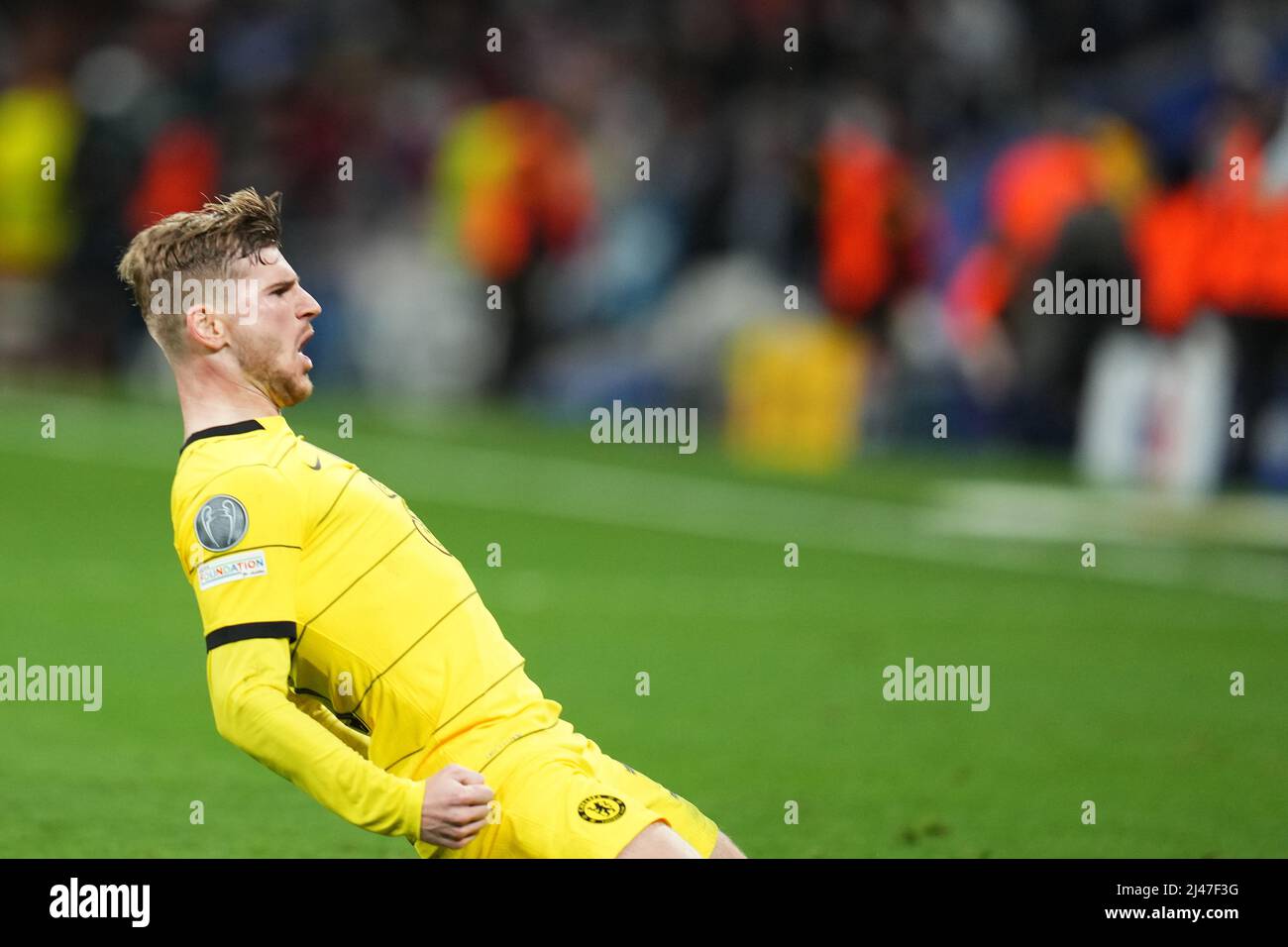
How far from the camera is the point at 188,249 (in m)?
4.88

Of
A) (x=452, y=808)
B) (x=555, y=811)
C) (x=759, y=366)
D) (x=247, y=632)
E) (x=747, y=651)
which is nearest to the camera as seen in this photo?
(x=452, y=808)

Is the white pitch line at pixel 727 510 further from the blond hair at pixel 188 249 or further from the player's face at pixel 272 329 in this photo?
the blond hair at pixel 188 249

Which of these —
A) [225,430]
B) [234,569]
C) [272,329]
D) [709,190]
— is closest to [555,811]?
[234,569]

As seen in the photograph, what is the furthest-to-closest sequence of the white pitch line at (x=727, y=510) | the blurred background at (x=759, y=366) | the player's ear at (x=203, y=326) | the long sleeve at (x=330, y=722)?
the white pitch line at (x=727, y=510) → the blurred background at (x=759, y=366) → the long sleeve at (x=330, y=722) → the player's ear at (x=203, y=326)

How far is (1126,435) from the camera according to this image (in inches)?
680

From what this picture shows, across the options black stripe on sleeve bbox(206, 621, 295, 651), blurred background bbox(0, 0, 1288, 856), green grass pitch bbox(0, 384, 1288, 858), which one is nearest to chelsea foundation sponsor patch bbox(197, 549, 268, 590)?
black stripe on sleeve bbox(206, 621, 295, 651)

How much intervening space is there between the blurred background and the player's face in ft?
7.85

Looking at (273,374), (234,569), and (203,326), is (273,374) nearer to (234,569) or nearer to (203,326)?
(203,326)

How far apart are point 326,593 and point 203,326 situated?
67 centimetres

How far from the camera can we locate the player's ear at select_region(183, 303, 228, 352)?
4.87m

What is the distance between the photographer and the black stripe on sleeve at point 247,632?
4.63 m

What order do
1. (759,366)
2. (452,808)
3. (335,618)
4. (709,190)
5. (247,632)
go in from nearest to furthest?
(452,808)
(247,632)
(335,618)
(759,366)
(709,190)

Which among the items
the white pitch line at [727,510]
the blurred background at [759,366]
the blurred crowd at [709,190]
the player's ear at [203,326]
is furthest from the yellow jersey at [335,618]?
the blurred crowd at [709,190]
